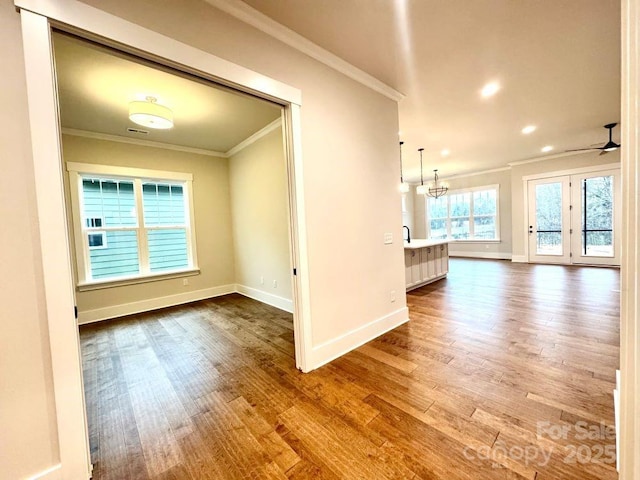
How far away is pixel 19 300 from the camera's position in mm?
1212

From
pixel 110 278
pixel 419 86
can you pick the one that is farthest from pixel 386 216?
pixel 110 278

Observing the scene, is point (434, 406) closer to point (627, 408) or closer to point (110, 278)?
point (627, 408)

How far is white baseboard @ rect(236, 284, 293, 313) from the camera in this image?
13.4 ft

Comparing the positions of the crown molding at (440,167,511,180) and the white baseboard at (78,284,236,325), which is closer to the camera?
the white baseboard at (78,284,236,325)

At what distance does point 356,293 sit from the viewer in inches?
107

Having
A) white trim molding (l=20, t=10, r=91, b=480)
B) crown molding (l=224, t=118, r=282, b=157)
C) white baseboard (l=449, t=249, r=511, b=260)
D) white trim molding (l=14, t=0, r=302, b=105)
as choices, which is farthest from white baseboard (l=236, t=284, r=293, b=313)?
white baseboard (l=449, t=249, r=511, b=260)

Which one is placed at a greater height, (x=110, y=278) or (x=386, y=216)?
(x=386, y=216)

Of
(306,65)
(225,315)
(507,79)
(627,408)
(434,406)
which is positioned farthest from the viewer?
(225,315)

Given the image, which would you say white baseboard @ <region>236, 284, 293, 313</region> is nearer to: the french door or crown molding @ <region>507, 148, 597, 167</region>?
the french door

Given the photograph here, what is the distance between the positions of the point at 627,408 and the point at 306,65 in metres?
2.80

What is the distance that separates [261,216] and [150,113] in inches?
83.4

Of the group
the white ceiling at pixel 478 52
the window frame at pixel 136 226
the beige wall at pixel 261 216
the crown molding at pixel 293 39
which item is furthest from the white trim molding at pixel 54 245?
the window frame at pixel 136 226

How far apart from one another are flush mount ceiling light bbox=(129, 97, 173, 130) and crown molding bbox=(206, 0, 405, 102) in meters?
1.54

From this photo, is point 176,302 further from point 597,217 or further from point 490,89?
point 597,217
